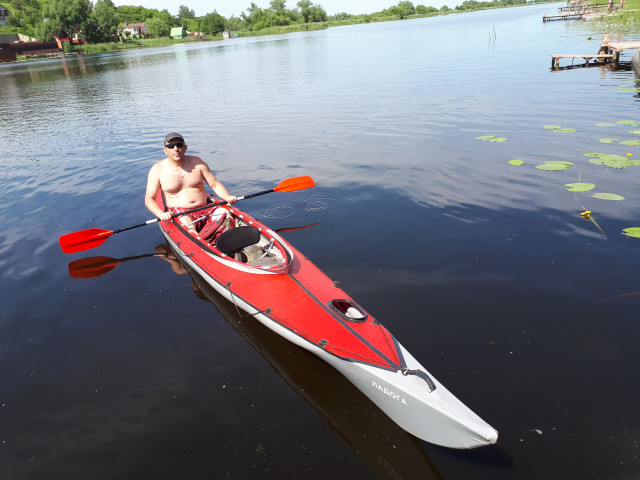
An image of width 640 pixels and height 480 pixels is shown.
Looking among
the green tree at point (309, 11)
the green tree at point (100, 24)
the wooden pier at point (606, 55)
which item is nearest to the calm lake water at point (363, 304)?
the wooden pier at point (606, 55)

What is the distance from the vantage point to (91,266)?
24.0ft

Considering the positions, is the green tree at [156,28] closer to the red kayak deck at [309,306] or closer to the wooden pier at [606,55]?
the wooden pier at [606,55]

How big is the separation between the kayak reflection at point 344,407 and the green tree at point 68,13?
91533mm

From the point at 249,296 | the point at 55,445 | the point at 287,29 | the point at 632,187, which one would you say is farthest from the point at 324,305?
the point at 287,29

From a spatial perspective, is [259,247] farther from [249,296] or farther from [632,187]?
[632,187]

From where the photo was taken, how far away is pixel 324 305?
4668 millimetres

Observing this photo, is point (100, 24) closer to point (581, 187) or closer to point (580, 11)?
point (580, 11)

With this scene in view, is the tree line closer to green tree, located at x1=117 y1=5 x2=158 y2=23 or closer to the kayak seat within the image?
green tree, located at x1=117 y1=5 x2=158 y2=23

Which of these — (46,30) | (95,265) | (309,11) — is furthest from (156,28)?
(95,265)

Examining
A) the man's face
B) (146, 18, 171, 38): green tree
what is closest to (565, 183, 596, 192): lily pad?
the man's face

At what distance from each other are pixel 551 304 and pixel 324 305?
2.87 meters

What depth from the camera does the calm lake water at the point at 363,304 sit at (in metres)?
3.72

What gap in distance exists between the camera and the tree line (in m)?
76.9

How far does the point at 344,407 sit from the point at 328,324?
2.71 ft
